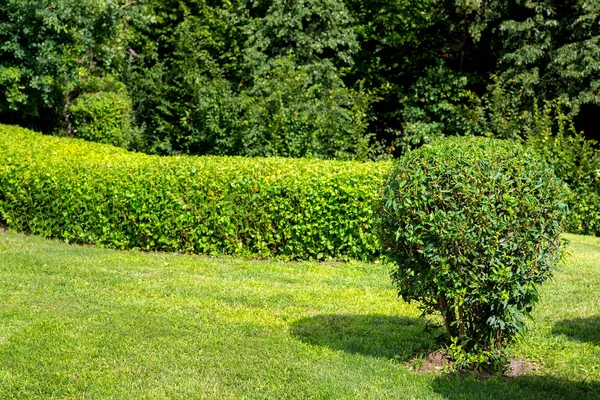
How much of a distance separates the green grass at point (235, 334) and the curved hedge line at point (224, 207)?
0.51 meters

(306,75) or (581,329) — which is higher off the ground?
(306,75)

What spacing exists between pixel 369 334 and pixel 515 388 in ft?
4.70

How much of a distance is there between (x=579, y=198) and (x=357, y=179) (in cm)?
634

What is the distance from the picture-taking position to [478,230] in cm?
459

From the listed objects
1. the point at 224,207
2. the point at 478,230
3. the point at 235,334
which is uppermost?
the point at 478,230

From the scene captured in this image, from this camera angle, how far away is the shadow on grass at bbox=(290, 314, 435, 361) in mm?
5426

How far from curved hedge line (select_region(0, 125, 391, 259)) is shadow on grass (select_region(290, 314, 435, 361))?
2.45m

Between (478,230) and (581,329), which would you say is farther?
(581,329)

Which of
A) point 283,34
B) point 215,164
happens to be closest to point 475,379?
point 215,164

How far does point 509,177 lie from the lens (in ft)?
15.4

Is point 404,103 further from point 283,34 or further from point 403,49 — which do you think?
point 283,34

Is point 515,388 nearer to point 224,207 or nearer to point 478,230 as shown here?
point 478,230

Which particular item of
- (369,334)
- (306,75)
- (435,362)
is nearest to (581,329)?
(435,362)

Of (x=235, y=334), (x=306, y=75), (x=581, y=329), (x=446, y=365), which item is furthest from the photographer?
(x=306, y=75)
